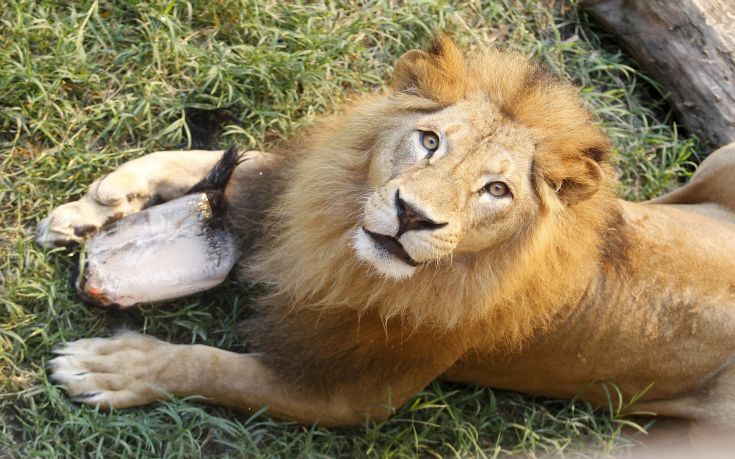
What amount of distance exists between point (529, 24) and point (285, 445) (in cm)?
324

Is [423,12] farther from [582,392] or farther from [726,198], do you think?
[582,392]

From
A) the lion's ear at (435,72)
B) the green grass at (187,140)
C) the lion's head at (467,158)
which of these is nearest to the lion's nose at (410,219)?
the lion's head at (467,158)

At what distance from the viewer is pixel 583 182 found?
4.06m

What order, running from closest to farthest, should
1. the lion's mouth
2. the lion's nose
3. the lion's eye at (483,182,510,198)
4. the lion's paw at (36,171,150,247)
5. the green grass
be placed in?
the lion's nose
the lion's mouth
the lion's eye at (483,182,510,198)
the green grass
the lion's paw at (36,171,150,247)

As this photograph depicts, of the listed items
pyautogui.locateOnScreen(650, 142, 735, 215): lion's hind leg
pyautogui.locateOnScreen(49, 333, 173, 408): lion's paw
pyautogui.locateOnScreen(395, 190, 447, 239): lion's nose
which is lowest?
pyautogui.locateOnScreen(49, 333, 173, 408): lion's paw

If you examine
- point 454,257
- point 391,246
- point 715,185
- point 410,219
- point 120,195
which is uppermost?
point 410,219

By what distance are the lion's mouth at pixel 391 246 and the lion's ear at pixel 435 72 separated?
706mm

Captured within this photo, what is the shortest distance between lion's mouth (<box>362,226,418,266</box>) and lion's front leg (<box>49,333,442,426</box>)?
1106mm

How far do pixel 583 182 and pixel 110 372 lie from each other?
93.2 inches

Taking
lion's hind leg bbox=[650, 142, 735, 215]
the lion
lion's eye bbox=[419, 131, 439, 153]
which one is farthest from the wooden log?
lion's eye bbox=[419, 131, 439, 153]

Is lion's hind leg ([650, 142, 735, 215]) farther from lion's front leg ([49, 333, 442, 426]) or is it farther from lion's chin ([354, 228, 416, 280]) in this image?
lion's chin ([354, 228, 416, 280])

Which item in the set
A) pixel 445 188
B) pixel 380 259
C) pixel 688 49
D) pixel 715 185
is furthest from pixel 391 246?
pixel 688 49

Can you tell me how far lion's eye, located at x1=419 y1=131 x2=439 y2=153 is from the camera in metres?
3.84

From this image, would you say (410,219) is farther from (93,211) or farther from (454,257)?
(93,211)
